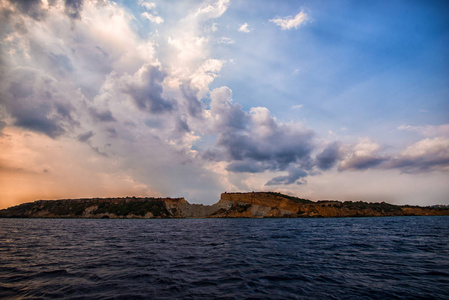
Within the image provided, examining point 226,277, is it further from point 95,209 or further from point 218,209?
point 95,209

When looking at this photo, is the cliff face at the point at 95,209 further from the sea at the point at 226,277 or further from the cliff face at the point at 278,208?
the sea at the point at 226,277

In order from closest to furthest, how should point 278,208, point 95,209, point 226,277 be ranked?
1. point 226,277
2. point 278,208
3. point 95,209

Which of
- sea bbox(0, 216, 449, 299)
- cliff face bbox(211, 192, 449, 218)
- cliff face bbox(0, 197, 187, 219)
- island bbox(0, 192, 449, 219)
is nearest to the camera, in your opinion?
sea bbox(0, 216, 449, 299)

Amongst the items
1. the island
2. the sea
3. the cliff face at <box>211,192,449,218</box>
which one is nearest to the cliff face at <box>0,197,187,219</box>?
the island

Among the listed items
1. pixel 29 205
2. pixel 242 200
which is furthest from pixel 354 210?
pixel 29 205

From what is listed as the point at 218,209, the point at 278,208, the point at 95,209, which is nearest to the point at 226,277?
the point at 278,208

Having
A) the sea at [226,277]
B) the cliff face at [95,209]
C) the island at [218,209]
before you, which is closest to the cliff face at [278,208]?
the island at [218,209]

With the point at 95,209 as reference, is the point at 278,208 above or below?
below

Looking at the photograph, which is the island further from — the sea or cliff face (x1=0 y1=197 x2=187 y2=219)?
the sea

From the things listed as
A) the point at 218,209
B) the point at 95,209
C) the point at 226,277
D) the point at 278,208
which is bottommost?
the point at 218,209

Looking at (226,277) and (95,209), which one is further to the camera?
(95,209)

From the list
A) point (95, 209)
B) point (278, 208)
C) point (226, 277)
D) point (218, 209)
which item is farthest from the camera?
point (218, 209)

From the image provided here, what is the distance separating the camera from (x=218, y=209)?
6988 inches

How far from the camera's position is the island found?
162375mm
